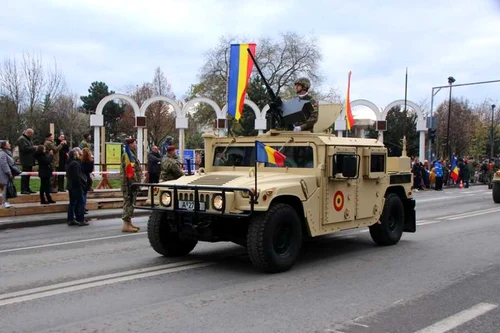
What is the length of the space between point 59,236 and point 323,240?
518 cm

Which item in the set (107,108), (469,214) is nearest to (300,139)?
(469,214)

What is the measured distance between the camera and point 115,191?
1633cm

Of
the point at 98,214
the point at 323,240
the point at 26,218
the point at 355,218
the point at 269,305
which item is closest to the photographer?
the point at 269,305

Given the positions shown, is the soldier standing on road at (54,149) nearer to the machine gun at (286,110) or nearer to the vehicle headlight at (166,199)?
the machine gun at (286,110)

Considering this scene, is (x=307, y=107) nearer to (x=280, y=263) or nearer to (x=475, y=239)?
(x=280, y=263)

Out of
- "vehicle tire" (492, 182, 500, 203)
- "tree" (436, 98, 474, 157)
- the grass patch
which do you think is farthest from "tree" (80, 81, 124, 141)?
"vehicle tire" (492, 182, 500, 203)

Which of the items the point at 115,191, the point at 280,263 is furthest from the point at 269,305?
the point at 115,191

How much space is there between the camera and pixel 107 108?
65.2 metres

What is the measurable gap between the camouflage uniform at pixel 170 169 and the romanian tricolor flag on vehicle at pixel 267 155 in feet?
11.9

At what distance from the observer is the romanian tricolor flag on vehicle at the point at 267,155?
6827 mm

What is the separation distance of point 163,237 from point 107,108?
6041cm

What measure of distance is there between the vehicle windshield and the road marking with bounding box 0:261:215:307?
5.56ft

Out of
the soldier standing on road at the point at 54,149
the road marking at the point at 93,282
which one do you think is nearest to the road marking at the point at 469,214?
the road marking at the point at 93,282

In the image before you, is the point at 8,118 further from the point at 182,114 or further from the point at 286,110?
the point at 286,110
